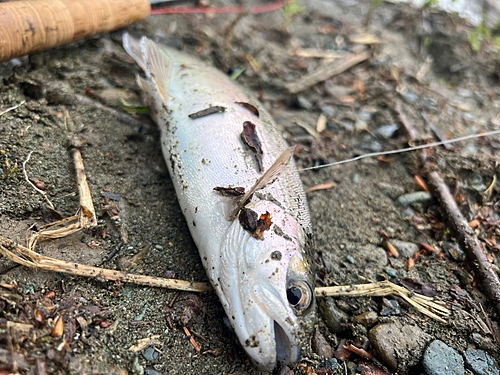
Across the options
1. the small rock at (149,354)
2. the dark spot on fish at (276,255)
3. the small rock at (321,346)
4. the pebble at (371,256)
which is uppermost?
the dark spot on fish at (276,255)

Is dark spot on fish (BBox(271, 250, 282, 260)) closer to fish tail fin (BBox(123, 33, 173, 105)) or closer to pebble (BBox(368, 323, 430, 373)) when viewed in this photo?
pebble (BBox(368, 323, 430, 373))

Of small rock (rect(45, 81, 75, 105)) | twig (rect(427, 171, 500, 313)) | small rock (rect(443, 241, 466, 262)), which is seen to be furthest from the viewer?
small rock (rect(45, 81, 75, 105))

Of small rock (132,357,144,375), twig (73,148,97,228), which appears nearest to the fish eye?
small rock (132,357,144,375)

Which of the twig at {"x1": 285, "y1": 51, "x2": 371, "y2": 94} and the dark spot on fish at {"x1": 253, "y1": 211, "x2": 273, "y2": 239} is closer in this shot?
the dark spot on fish at {"x1": 253, "y1": 211, "x2": 273, "y2": 239}

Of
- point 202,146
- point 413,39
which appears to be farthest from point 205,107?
point 413,39

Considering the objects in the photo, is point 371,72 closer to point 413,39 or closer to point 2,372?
point 413,39

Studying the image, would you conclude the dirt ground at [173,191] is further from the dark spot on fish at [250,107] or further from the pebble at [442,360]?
the dark spot on fish at [250,107]

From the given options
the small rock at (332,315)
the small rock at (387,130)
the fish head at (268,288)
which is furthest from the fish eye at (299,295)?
the small rock at (387,130)

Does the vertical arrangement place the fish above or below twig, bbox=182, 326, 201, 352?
above
